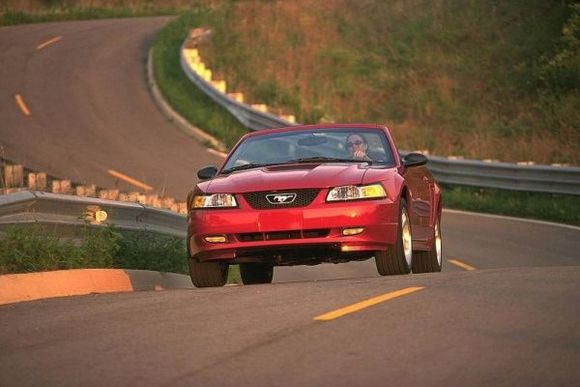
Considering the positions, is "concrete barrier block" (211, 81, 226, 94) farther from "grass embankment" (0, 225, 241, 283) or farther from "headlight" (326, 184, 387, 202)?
"headlight" (326, 184, 387, 202)

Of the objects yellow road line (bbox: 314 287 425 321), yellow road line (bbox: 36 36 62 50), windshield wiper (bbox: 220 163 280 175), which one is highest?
yellow road line (bbox: 36 36 62 50)

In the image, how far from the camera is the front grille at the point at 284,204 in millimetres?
12852

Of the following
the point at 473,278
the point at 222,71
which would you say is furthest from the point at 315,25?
the point at 473,278

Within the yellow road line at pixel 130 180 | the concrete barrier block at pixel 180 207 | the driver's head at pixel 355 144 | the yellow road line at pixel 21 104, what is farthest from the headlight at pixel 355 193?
the yellow road line at pixel 21 104

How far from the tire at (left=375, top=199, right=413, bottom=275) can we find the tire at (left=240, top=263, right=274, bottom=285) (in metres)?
1.61

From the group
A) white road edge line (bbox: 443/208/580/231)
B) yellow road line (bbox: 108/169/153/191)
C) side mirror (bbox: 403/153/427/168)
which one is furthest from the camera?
yellow road line (bbox: 108/169/153/191)

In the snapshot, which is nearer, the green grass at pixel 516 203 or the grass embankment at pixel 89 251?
the grass embankment at pixel 89 251

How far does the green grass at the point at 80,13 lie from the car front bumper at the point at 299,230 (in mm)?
38259

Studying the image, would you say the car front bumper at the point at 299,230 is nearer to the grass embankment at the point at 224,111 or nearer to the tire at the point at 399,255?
the tire at the point at 399,255

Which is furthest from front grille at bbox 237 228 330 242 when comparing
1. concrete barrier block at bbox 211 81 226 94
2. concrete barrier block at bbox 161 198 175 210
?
concrete barrier block at bbox 211 81 226 94

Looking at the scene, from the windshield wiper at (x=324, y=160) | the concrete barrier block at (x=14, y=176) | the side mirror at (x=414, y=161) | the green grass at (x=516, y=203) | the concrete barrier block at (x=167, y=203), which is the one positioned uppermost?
the windshield wiper at (x=324, y=160)

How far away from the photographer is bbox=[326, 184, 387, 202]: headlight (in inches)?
508

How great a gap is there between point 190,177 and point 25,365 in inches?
792

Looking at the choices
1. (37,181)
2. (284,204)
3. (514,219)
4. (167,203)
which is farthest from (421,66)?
(284,204)
